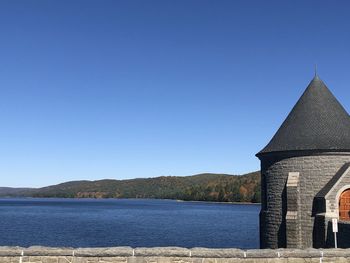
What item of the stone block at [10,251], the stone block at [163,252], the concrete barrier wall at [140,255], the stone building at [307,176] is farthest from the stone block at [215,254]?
the stone building at [307,176]

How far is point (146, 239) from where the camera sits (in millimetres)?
41438

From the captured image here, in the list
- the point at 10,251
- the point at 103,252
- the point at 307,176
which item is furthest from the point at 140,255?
the point at 307,176

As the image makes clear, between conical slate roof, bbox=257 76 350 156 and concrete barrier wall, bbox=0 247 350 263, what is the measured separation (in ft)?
40.3

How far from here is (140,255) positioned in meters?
9.98

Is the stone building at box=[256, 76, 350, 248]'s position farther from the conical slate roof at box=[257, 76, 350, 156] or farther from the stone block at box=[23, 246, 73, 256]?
the stone block at box=[23, 246, 73, 256]

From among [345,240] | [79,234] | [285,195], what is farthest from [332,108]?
[79,234]

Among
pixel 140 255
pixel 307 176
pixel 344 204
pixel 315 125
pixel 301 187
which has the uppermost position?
pixel 315 125

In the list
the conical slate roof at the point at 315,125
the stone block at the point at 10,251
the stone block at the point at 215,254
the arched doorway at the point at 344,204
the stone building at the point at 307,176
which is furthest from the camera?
the conical slate roof at the point at 315,125

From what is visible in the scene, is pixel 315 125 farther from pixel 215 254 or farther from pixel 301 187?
pixel 215 254

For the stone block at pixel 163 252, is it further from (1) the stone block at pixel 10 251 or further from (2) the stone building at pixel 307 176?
(2) the stone building at pixel 307 176

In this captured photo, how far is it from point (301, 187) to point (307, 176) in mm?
609

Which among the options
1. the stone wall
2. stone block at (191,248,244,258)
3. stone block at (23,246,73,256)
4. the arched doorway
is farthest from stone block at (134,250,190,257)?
the arched doorway

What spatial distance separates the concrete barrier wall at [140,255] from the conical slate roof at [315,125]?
12292 millimetres

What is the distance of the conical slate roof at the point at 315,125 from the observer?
2172cm
